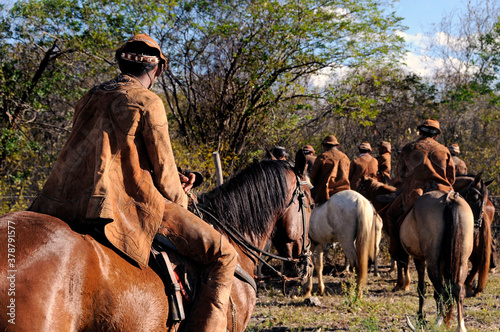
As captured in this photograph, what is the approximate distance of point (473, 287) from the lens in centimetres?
890

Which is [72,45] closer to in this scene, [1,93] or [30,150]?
[1,93]

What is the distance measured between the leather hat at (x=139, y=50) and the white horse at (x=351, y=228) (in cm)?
598

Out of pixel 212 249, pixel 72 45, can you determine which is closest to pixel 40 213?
pixel 212 249

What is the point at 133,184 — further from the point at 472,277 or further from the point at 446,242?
the point at 472,277

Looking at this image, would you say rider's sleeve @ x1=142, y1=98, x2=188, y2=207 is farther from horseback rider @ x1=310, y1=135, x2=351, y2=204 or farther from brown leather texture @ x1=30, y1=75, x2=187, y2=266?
horseback rider @ x1=310, y1=135, x2=351, y2=204

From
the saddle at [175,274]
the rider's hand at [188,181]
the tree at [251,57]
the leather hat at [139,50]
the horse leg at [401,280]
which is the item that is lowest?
the horse leg at [401,280]

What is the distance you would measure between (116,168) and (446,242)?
4.54 meters

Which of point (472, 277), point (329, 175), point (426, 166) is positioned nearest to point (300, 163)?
point (426, 166)

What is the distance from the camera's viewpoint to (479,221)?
8094mm

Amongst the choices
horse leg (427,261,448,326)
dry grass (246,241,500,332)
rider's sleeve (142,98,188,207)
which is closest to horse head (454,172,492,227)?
dry grass (246,241,500,332)

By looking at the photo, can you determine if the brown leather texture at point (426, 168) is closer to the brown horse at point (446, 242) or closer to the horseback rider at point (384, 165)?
the brown horse at point (446, 242)

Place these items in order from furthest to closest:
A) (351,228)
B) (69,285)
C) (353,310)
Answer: (351,228), (353,310), (69,285)

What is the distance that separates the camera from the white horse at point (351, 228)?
8055mm

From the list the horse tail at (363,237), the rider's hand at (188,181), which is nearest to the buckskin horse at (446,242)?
the horse tail at (363,237)
